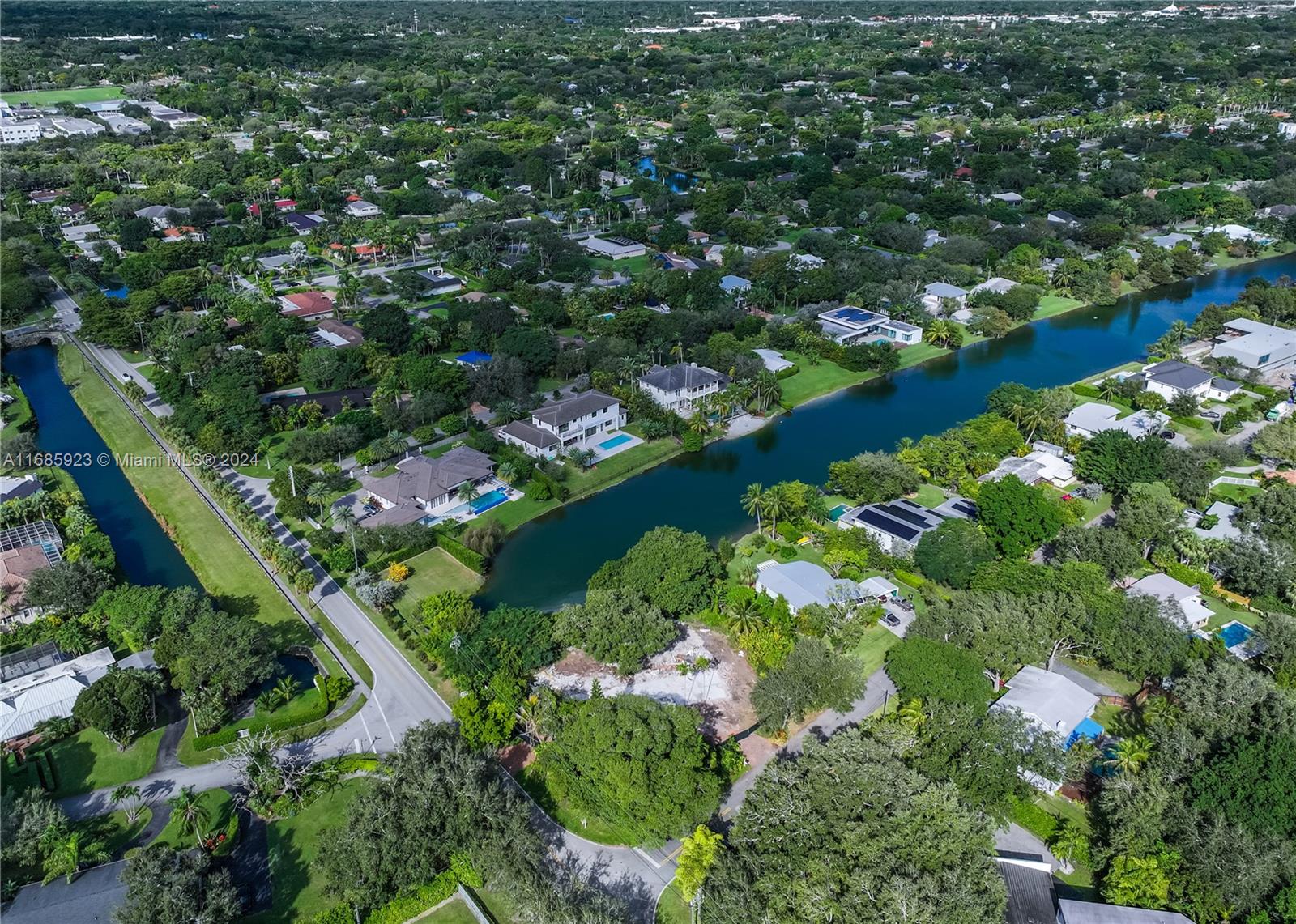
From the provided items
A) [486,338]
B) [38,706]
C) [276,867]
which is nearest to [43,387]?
[486,338]

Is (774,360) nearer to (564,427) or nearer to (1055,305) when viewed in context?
(564,427)

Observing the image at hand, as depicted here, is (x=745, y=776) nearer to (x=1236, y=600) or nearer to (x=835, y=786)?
(x=835, y=786)

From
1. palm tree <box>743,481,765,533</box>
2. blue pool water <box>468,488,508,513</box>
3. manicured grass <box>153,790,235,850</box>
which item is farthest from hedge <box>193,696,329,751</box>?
palm tree <box>743,481,765,533</box>

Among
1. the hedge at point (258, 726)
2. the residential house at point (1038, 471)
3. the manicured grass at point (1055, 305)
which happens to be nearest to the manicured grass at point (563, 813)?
the hedge at point (258, 726)

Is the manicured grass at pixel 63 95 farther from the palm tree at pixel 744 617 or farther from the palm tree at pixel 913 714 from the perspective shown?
the palm tree at pixel 913 714

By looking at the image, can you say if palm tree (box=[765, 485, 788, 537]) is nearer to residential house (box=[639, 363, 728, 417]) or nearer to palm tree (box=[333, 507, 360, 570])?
residential house (box=[639, 363, 728, 417])

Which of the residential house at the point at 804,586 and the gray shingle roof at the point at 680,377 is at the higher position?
the gray shingle roof at the point at 680,377
